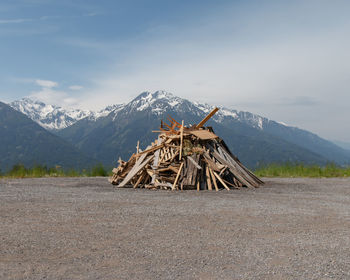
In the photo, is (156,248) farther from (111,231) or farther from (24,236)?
(24,236)

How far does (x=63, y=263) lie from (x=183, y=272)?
→ 1795 mm

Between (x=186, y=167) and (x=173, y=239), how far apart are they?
9290mm

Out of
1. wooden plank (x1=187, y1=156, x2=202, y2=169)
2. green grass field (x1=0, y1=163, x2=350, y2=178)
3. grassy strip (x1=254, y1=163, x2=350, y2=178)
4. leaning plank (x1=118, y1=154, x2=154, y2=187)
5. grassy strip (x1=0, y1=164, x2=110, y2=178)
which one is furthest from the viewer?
grassy strip (x1=254, y1=163, x2=350, y2=178)

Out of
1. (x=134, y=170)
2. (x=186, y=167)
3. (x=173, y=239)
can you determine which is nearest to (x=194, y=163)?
(x=186, y=167)

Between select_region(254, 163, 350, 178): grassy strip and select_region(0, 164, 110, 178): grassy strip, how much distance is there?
11.0m

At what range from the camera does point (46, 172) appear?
2227cm

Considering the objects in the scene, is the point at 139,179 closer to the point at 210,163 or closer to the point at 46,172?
the point at 210,163

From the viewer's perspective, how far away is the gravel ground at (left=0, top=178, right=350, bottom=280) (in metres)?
4.80

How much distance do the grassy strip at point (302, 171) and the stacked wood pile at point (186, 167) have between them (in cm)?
602

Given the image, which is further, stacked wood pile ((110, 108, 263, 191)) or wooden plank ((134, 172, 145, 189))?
wooden plank ((134, 172, 145, 189))

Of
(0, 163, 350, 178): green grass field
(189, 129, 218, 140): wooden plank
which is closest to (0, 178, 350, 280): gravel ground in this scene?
(189, 129, 218, 140): wooden plank

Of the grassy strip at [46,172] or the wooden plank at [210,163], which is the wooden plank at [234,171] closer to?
the wooden plank at [210,163]

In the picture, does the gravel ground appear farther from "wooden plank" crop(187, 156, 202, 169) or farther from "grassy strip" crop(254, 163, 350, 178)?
"grassy strip" crop(254, 163, 350, 178)

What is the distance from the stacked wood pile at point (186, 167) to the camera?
50.4 feet
